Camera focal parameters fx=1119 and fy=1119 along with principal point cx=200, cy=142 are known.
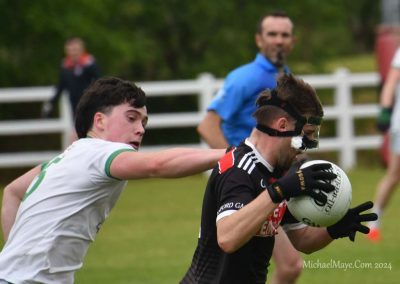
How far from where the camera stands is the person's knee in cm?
679

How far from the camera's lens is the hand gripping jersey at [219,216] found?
4797mm

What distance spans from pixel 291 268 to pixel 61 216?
214cm

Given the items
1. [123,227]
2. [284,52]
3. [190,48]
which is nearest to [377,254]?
[284,52]

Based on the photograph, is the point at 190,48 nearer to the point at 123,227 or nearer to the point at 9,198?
the point at 123,227

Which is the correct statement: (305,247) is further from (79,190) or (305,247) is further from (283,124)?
(79,190)

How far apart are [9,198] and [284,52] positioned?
3518mm

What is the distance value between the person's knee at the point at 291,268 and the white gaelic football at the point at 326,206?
1.90m

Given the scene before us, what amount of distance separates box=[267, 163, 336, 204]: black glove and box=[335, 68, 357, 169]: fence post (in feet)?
49.6

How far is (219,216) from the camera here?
471cm

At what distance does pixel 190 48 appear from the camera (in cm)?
2700

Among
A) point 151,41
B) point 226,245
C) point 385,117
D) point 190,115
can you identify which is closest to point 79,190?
point 226,245

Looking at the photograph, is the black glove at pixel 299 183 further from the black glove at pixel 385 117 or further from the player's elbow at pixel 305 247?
the black glove at pixel 385 117

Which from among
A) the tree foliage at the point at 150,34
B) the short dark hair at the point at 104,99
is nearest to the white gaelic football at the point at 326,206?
the short dark hair at the point at 104,99

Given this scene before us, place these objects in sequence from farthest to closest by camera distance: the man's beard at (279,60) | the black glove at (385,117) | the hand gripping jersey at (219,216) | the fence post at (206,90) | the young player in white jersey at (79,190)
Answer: the fence post at (206,90) → the black glove at (385,117) → the man's beard at (279,60) → the young player in white jersey at (79,190) → the hand gripping jersey at (219,216)
